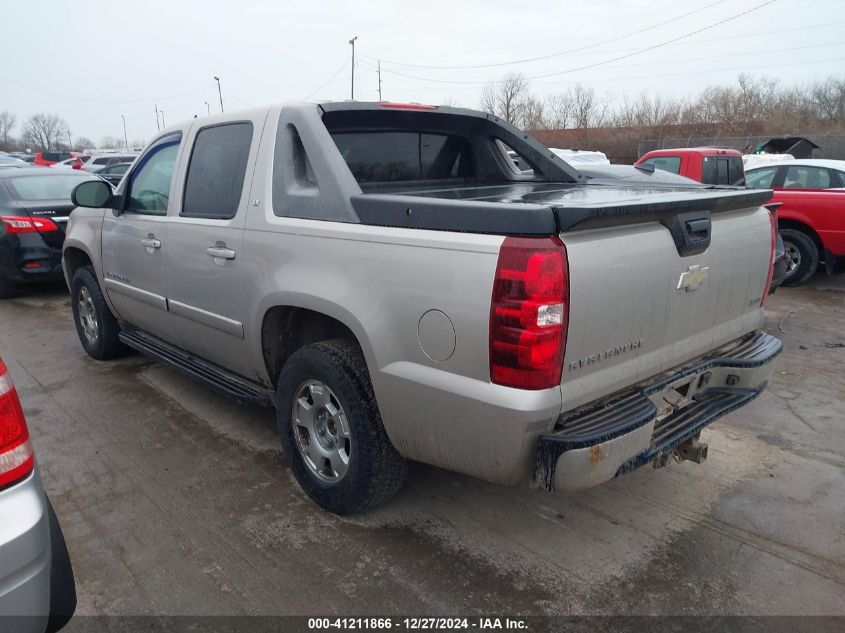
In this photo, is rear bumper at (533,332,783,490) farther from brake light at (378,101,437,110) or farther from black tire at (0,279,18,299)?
black tire at (0,279,18,299)

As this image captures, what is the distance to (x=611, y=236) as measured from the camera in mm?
2307

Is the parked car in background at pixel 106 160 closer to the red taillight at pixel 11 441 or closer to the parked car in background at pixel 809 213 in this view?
the parked car in background at pixel 809 213

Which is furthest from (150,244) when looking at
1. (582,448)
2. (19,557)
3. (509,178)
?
(582,448)

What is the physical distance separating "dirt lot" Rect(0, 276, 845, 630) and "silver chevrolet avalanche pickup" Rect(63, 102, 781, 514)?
0.34 metres

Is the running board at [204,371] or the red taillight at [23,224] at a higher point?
the red taillight at [23,224]

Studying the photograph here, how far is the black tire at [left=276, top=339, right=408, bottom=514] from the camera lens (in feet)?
9.02

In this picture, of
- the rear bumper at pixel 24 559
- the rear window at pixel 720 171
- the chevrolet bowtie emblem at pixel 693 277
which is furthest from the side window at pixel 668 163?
the rear bumper at pixel 24 559

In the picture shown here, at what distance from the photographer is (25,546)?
62.4 inches

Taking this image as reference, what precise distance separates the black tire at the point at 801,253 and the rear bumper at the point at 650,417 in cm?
619

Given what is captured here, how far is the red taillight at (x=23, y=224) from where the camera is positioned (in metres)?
7.48

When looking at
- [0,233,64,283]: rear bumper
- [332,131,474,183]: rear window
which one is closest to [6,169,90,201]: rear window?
[0,233,64,283]: rear bumper

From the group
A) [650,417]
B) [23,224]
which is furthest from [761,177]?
[23,224]

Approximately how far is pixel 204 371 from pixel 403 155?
1.84 metres

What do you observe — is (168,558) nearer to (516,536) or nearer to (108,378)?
(516,536)
